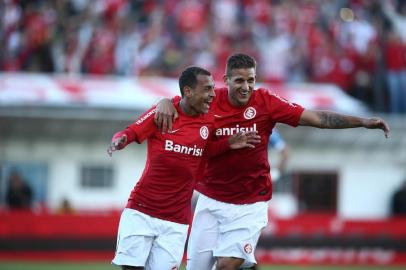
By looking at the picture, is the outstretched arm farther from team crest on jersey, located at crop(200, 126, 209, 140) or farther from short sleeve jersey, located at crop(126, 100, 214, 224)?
short sleeve jersey, located at crop(126, 100, 214, 224)

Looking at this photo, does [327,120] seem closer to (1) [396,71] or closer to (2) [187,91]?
(2) [187,91]

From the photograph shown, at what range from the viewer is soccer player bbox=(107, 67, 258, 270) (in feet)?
30.2

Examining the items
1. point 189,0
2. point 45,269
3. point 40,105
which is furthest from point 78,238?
point 189,0

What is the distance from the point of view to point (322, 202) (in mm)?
23281

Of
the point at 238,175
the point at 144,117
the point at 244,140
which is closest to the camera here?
the point at 144,117

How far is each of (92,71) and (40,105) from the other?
1.36 meters

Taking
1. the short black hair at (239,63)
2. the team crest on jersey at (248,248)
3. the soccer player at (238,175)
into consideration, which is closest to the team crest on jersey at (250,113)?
the soccer player at (238,175)

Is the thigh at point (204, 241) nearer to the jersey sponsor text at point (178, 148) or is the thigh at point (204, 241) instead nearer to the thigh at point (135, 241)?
the thigh at point (135, 241)

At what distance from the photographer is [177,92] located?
20.9m

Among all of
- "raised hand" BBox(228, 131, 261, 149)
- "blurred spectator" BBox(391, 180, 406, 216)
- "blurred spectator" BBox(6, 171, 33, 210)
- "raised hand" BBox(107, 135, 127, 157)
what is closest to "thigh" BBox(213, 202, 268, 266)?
"raised hand" BBox(228, 131, 261, 149)

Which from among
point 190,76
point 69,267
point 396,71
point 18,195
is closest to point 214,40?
point 396,71

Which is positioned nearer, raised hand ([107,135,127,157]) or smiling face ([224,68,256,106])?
raised hand ([107,135,127,157])

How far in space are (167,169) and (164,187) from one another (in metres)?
0.17

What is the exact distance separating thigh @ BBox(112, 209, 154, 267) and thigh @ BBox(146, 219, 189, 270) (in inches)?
3.0
